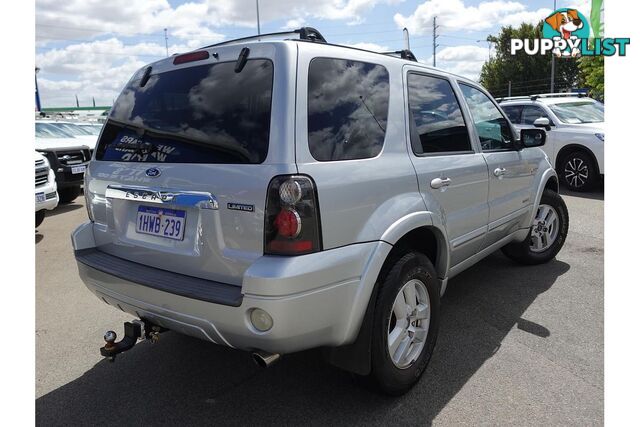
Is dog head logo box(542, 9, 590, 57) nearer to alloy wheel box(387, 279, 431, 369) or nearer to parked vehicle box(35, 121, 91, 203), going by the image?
parked vehicle box(35, 121, 91, 203)

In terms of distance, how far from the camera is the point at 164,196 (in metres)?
2.43

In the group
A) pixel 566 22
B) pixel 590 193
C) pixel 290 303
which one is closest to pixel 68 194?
pixel 290 303

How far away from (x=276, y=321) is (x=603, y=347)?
96.8 inches

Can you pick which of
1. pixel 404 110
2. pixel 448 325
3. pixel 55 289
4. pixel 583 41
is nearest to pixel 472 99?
pixel 404 110

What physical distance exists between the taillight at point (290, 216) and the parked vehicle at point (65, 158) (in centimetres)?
822

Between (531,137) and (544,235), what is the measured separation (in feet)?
4.00

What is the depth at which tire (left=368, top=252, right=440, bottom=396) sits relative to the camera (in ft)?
8.16

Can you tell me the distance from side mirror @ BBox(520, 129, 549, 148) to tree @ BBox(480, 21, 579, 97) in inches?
1948

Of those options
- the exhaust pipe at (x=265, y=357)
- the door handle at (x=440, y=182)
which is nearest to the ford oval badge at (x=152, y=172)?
the exhaust pipe at (x=265, y=357)

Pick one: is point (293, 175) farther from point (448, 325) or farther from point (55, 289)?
point (55, 289)

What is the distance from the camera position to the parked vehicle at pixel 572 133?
9.06 metres

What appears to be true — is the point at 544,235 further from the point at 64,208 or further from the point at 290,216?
the point at 64,208

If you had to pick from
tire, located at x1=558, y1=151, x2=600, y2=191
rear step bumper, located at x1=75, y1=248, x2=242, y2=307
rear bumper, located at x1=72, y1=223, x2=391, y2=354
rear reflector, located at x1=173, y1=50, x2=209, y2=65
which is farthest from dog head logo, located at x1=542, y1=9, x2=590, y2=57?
rear step bumper, located at x1=75, y1=248, x2=242, y2=307

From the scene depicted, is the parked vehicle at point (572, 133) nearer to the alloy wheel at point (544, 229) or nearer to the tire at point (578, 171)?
the tire at point (578, 171)
